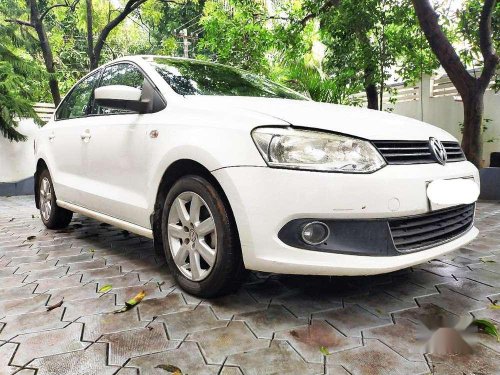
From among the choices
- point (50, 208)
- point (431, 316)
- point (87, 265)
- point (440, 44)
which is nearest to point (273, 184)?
point (431, 316)

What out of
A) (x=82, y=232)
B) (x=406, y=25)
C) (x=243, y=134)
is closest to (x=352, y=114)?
(x=243, y=134)

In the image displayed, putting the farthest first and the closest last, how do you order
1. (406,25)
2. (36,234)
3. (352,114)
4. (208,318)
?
(406,25), (36,234), (352,114), (208,318)

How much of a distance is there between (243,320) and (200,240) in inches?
19.1

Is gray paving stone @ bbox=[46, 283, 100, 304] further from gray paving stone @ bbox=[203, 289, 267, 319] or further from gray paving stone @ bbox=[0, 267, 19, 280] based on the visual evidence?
gray paving stone @ bbox=[203, 289, 267, 319]

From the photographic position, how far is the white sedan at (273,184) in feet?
6.19

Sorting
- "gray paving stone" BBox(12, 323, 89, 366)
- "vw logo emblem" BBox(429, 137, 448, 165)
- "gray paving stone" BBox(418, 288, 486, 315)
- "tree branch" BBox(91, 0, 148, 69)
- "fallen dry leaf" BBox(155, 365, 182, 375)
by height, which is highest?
"tree branch" BBox(91, 0, 148, 69)

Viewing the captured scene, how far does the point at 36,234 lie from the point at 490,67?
6.26 metres

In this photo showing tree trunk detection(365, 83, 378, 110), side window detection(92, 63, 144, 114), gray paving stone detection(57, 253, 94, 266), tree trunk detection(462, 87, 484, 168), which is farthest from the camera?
tree trunk detection(365, 83, 378, 110)

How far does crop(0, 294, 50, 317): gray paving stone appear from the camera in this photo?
2.24 meters

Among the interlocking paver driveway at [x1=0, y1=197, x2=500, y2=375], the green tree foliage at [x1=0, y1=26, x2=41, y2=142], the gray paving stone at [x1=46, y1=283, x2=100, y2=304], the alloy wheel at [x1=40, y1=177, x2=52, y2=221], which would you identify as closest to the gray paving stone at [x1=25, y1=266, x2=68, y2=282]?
the interlocking paver driveway at [x1=0, y1=197, x2=500, y2=375]

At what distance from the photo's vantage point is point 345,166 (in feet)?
6.18

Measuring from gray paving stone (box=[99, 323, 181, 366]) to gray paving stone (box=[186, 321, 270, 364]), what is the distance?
125mm

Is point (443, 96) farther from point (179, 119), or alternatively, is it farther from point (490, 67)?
point (179, 119)

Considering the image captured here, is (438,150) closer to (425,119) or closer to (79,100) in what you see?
(79,100)
